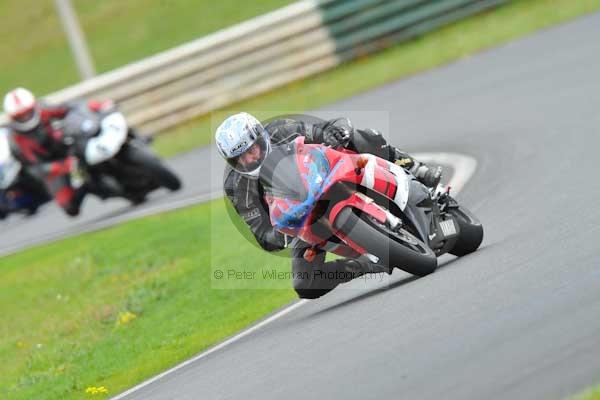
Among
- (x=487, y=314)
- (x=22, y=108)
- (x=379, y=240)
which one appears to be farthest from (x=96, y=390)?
(x=22, y=108)

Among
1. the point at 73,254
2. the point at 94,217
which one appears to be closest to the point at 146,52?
the point at 94,217

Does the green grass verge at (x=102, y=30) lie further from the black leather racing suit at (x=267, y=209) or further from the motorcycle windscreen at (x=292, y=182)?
the motorcycle windscreen at (x=292, y=182)

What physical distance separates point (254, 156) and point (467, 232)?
170cm

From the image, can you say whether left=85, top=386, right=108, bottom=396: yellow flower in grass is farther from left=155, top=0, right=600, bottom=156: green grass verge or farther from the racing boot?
left=155, top=0, right=600, bottom=156: green grass verge

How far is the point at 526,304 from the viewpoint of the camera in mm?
6438

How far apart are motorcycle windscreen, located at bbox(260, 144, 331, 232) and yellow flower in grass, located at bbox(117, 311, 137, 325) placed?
10.7 feet

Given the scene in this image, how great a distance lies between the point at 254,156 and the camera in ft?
26.5

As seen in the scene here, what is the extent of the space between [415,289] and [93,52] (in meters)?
22.6

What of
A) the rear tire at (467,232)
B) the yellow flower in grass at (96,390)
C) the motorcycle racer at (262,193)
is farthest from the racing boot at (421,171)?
the yellow flower in grass at (96,390)

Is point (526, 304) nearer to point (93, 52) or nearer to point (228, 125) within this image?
point (228, 125)

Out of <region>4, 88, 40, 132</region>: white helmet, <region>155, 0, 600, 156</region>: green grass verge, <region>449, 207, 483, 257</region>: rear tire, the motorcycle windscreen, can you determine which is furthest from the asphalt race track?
<region>4, 88, 40, 132</region>: white helmet

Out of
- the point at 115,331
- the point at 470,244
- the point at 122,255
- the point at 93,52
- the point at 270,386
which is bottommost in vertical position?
the point at 93,52

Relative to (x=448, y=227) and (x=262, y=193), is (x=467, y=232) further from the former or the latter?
(x=262, y=193)

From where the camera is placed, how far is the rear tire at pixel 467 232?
8.73m
